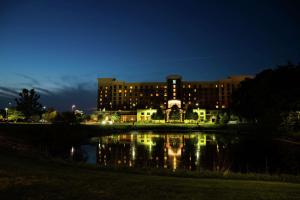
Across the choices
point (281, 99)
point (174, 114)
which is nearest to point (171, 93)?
point (174, 114)

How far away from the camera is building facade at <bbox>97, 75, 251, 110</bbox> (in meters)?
186

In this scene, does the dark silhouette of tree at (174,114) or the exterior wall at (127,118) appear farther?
the exterior wall at (127,118)

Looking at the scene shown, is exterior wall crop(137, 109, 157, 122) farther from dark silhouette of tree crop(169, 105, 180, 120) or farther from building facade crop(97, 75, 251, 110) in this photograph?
building facade crop(97, 75, 251, 110)

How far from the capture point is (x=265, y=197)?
32.7ft

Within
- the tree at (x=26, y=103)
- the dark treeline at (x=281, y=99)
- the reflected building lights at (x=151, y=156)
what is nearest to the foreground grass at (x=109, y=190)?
the reflected building lights at (x=151, y=156)

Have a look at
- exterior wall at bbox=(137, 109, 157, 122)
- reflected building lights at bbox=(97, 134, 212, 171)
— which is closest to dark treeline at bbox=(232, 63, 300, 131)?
reflected building lights at bbox=(97, 134, 212, 171)

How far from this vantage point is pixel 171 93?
18650cm

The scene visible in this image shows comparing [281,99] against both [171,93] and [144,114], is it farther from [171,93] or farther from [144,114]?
[171,93]

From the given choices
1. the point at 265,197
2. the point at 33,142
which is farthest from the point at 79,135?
the point at 265,197

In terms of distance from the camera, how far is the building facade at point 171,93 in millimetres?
186000

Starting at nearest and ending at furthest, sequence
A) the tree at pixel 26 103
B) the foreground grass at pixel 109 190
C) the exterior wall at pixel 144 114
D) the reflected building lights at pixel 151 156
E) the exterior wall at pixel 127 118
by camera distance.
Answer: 1. the foreground grass at pixel 109 190
2. the reflected building lights at pixel 151 156
3. the tree at pixel 26 103
4. the exterior wall at pixel 144 114
5. the exterior wall at pixel 127 118

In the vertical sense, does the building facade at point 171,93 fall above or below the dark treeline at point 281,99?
above

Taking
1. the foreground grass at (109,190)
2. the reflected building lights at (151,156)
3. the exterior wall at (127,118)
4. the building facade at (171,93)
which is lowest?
the reflected building lights at (151,156)

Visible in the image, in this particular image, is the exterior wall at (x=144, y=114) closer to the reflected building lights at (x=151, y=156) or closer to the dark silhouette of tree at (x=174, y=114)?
the dark silhouette of tree at (x=174, y=114)
